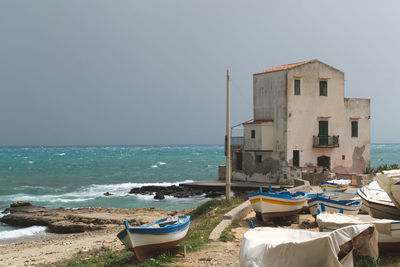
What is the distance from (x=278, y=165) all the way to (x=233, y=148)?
550 centimetres

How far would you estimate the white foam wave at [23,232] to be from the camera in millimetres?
23344

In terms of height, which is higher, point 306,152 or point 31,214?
point 306,152

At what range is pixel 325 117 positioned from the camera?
3622cm

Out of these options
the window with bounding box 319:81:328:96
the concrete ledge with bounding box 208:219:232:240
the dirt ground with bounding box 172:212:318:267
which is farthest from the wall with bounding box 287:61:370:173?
the dirt ground with bounding box 172:212:318:267

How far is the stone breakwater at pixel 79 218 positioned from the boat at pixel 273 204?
381 inches

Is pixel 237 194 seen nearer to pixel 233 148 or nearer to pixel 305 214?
pixel 233 148

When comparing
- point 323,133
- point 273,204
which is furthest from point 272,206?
point 323,133

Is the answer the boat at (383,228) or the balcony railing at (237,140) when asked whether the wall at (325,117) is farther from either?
the boat at (383,228)

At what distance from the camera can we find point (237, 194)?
34.4 metres

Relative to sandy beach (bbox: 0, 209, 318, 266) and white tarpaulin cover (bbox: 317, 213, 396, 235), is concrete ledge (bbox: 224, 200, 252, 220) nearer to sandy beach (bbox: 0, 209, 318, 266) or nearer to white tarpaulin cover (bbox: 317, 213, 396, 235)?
sandy beach (bbox: 0, 209, 318, 266)

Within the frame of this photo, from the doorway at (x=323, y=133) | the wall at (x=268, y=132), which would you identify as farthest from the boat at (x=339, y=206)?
the doorway at (x=323, y=133)

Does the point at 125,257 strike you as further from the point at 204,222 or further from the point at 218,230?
the point at 204,222

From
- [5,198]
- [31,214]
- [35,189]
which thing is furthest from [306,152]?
[35,189]

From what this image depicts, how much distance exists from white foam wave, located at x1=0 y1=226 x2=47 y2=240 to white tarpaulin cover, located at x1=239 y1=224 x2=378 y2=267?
19.2 metres
